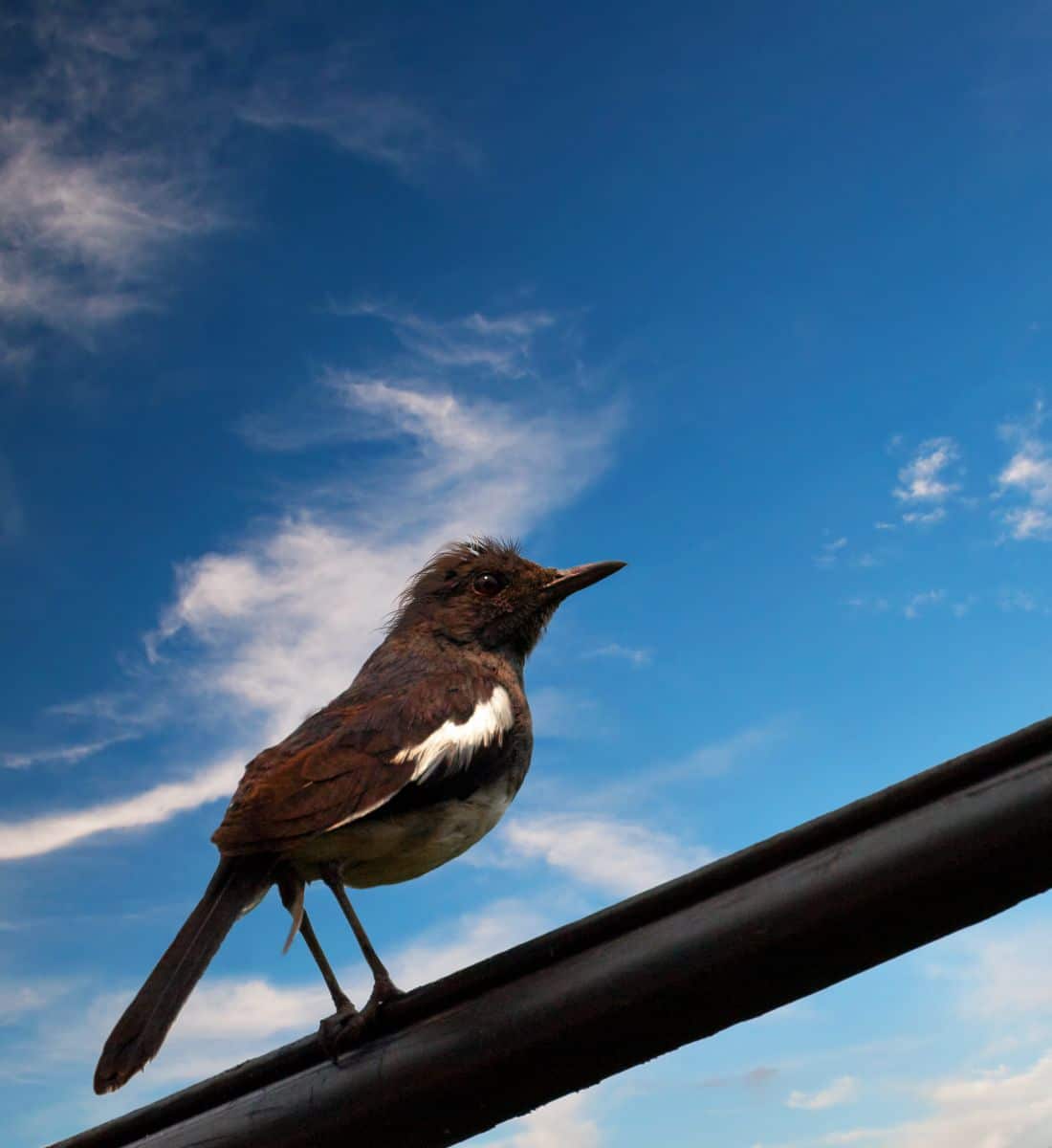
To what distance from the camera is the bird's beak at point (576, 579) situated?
5.54 metres

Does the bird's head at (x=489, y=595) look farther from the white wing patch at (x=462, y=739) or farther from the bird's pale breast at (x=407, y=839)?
the bird's pale breast at (x=407, y=839)

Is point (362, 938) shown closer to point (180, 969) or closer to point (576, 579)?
point (180, 969)

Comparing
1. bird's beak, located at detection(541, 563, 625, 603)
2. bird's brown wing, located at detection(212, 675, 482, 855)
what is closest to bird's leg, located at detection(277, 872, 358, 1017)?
bird's brown wing, located at detection(212, 675, 482, 855)

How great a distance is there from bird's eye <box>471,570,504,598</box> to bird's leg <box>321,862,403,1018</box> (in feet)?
6.17

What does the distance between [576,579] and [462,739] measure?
178 cm

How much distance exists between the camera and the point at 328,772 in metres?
3.57

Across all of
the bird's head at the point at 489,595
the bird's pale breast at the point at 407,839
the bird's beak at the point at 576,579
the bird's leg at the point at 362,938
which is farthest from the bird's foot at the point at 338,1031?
the bird's beak at the point at 576,579

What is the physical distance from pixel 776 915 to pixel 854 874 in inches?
6.8

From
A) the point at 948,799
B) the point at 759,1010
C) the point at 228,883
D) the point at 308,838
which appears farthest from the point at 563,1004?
the point at 228,883

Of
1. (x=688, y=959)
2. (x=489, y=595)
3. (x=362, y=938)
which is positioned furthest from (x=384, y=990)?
(x=489, y=595)

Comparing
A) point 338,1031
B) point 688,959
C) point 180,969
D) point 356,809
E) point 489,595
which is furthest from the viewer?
point 489,595

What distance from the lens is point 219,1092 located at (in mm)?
2969

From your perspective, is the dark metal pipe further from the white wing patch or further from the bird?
the white wing patch

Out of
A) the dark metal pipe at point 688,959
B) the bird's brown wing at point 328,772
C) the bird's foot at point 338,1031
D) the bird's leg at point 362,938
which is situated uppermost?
the bird's brown wing at point 328,772
